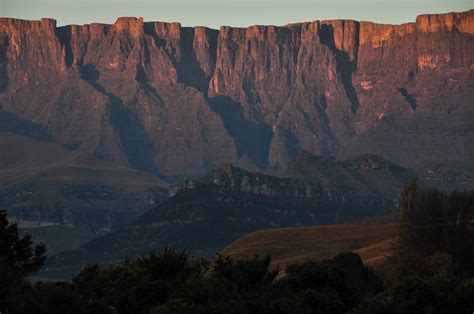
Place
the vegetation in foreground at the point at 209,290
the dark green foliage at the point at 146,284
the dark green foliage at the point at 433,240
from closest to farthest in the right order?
the vegetation in foreground at the point at 209,290
the dark green foliage at the point at 146,284
the dark green foliage at the point at 433,240

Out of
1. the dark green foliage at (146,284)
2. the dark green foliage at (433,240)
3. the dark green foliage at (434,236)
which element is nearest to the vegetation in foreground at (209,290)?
the dark green foliage at (146,284)

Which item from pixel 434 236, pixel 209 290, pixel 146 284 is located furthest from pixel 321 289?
pixel 434 236

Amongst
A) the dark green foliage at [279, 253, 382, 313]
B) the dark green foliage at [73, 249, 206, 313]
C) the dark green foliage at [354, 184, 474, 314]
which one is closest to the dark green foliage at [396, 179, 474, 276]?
the dark green foliage at [354, 184, 474, 314]

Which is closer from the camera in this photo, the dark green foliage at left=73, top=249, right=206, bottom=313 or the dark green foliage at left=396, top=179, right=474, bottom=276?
the dark green foliage at left=73, top=249, right=206, bottom=313

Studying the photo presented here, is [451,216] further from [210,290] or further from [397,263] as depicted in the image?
[210,290]

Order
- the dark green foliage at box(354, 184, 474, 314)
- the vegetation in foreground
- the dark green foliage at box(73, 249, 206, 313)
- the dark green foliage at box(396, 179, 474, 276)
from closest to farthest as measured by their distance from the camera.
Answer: the vegetation in foreground, the dark green foliage at box(73, 249, 206, 313), the dark green foliage at box(354, 184, 474, 314), the dark green foliage at box(396, 179, 474, 276)

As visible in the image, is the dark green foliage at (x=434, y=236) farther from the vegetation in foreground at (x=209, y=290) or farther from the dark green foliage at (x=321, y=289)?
the dark green foliage at (x=321, y=289)

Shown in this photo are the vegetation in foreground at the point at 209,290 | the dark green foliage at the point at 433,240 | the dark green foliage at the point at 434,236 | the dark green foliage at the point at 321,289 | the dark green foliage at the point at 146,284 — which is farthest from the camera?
the dark green foliage at the point at 434,236

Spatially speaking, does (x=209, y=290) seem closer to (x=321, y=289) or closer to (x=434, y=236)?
(x=321, y=289)

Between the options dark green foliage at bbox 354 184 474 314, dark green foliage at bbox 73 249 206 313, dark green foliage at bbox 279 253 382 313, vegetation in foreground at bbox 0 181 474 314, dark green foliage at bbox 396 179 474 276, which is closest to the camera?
vegetation in foreground at bbox 0 181 474 314

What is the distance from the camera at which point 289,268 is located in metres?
152

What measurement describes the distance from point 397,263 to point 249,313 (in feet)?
214

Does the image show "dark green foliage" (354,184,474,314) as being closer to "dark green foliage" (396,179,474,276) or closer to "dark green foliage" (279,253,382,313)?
"dark green foliage" (396,179,474,276)

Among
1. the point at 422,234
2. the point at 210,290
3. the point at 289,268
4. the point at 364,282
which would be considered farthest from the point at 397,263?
the point at 210,290
